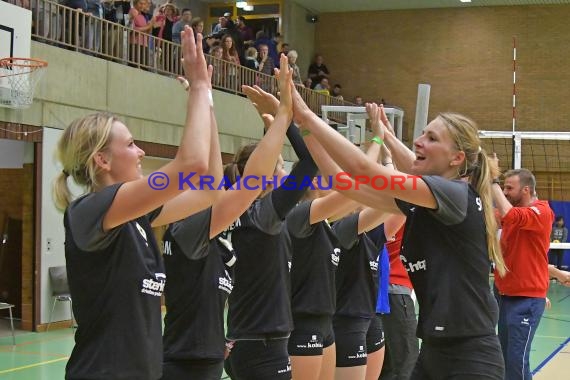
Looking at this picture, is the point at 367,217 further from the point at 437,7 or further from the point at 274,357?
the point at 437,7

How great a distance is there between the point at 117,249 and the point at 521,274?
4.10 m

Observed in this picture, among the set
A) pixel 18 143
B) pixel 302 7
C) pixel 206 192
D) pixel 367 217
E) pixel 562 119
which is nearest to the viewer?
pixel 206 192

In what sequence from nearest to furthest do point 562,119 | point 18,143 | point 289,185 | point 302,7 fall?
point 289,185, point 18,143, point 562,119, point 302,7

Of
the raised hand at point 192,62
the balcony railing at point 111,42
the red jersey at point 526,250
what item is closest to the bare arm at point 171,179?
the raised hand at point 192,62

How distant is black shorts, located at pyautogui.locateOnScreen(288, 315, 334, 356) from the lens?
5023 mm

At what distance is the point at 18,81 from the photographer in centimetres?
1051

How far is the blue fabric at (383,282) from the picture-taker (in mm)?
6090

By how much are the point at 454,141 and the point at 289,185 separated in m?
1.02

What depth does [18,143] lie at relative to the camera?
40.0ft

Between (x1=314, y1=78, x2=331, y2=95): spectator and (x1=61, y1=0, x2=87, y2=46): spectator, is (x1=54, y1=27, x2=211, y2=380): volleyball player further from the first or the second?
(x1=314, y1=78, x2=331, y2=95): spectator

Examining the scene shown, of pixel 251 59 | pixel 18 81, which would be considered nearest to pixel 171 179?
pixel 18 81

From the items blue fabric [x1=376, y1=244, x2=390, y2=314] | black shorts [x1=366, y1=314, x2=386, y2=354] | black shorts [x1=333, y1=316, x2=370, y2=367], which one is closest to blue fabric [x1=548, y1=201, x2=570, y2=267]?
blue fabric [x1=376, y1=244, x2=390, y2=314]

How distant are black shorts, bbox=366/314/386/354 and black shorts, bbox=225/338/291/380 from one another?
188 centimetres

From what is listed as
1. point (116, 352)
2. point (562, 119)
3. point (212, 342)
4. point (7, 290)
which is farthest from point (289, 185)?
point (562, 119)
